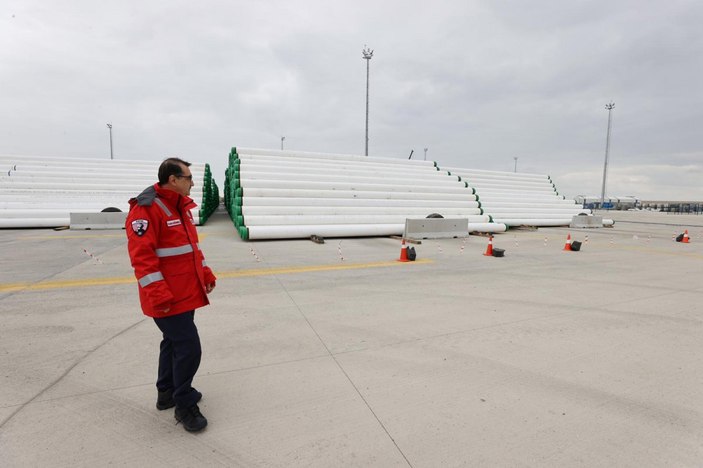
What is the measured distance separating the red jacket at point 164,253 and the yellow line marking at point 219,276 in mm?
4239

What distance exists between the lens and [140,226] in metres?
2.22

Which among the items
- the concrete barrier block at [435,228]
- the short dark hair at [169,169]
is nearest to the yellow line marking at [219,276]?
the concrete barrier block at [435,228]

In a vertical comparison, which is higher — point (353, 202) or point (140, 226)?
point (353, 202)

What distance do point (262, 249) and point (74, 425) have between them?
765 cm

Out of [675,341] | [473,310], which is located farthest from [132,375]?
[675,341]

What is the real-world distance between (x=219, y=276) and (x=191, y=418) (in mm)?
4383

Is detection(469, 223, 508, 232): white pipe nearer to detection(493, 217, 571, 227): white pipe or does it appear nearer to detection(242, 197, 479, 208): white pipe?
detection(493, 217, 571, 227): white pipe

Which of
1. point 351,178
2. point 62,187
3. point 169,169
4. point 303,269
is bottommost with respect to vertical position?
point 303,269

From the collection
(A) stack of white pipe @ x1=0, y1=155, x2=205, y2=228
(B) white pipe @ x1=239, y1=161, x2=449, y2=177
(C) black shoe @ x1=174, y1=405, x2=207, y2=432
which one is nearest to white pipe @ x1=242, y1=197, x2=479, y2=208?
(B) white pipe @ x1=239, y1=161, x2=449, y2=177

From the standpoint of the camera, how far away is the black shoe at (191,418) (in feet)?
7.75

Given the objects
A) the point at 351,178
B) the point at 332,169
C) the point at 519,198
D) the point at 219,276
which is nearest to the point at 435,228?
the point at 351,178

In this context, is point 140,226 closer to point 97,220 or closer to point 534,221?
point 97,220

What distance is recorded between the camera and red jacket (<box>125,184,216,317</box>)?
2.20 metres

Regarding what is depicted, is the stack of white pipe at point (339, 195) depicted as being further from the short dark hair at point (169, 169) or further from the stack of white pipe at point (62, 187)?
the short dark hair at point (169, 169)
